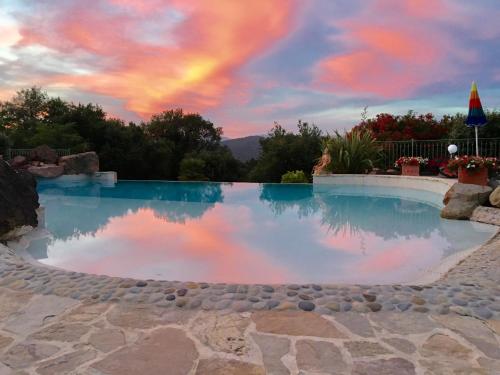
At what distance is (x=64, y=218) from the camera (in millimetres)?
7430

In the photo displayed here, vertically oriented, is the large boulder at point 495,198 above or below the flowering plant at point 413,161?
below

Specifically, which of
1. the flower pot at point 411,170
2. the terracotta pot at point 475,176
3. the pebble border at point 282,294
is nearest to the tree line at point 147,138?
the flower pot at point 411,170

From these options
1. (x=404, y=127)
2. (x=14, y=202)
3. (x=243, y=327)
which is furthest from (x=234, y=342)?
(x=404, y=127)

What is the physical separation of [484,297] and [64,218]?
23.3 feet

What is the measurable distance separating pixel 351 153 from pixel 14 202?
32.7 ft

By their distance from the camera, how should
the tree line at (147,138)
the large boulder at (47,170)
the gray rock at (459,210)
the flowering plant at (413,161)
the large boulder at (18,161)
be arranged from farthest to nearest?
the tree line at (147,138)
the large boulder at (47,170)
the large boulder at (18,161)
the flowering plant at (413,161)
the gray rock at (459,210)

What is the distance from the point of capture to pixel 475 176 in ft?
24.0

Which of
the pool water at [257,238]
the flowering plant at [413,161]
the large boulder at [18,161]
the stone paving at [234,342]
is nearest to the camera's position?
the stone paving at [234,342]

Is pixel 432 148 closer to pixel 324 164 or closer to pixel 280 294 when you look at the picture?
pixel 324 164

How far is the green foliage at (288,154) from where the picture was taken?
16.3m

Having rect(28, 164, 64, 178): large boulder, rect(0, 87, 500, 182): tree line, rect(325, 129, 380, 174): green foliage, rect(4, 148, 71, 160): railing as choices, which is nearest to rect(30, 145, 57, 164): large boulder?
rect(4, 148, 71, 160): railing

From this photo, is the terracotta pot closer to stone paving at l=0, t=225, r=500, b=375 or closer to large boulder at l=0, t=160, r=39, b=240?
stone paving at l=0, t=225, r=500, b=375

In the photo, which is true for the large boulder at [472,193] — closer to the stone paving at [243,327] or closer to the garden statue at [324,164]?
the stone paving at [243,327]

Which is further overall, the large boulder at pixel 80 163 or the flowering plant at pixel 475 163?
the large boulder at pixel 80 163
